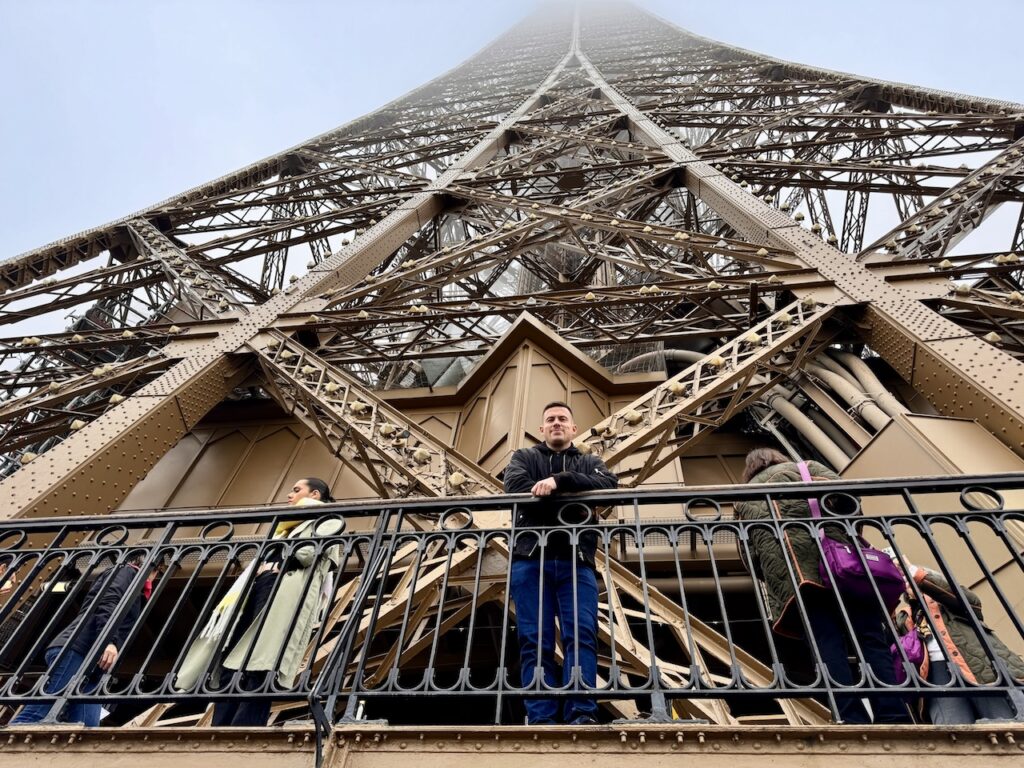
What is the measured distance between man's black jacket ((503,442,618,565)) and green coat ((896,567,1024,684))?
159cm

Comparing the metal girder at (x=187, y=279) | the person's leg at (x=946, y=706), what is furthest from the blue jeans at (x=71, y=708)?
the metal girder at (x=187, y=279)

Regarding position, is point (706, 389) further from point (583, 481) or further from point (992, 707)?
point (992, 707)

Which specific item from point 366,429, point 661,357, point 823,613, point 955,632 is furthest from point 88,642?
point 661,357

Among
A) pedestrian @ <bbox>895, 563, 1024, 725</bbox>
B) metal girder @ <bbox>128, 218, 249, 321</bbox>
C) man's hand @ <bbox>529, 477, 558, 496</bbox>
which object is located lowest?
pedestrian @ <bbox>895, 563, 1024, 725</bbox>

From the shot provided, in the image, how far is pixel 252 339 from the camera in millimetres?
6973

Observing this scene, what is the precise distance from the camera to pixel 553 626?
340 cm

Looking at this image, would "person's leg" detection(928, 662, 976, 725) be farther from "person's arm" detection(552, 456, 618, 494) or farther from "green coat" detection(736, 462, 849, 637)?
"person's arm" detection(552, 456, 618, 494)

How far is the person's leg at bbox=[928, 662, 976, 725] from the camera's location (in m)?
2.79

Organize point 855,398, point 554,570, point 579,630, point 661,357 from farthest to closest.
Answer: point 661,357 → point 855,398 → point 554,570 → point 579,630

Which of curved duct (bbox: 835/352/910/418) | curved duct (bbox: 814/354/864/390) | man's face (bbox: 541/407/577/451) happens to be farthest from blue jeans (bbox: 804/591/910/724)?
curved duct (bbox: 814/354/864/390)

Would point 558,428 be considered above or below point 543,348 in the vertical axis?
below

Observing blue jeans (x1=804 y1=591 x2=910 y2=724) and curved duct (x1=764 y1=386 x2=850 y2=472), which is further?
curved duct (x1=764 y1=386 x2=850 y2=472)

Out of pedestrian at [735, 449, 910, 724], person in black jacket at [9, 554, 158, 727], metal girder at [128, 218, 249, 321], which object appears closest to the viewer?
pedestrian at [735, 449, 910, 724]

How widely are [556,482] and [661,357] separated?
21.4 ft
